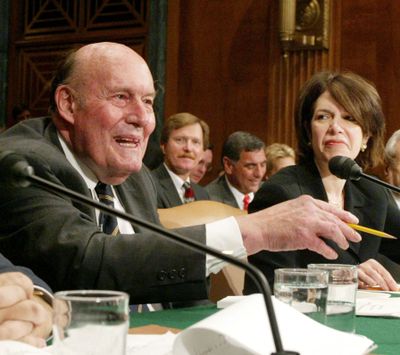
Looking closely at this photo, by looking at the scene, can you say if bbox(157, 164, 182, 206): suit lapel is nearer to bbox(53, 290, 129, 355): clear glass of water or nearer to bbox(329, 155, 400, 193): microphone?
bbox(329, 155, 400, 193): microphone

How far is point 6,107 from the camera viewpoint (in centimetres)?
884

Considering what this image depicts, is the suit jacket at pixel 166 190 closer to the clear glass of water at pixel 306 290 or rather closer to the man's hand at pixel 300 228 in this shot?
the man's hand at pixel 300 228

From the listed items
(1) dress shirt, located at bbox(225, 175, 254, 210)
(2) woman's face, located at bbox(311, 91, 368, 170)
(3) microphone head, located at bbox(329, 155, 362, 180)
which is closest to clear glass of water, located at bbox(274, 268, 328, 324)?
(3) microphone head, located at bbox(329, 155, 362, 180)

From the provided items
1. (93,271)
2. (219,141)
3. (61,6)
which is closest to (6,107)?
(61,6)

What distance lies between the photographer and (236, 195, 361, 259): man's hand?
1.97 m

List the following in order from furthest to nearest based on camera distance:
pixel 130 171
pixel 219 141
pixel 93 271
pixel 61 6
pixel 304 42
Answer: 1. pixel 61 6
2. pixel 219 141
3. pixel 304 42
4. pixel 130 171
5. pixel 93 271

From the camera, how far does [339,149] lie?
318cm

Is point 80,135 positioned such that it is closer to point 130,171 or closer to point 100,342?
point 130,171

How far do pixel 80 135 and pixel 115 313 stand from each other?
5.00ft

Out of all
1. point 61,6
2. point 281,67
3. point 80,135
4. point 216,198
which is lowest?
point 216,198

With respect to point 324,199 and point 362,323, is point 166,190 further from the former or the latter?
point 362,323

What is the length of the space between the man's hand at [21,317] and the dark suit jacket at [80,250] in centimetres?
64

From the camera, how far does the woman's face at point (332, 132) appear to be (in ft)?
10.5

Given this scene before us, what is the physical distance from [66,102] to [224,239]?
2.52 feet
